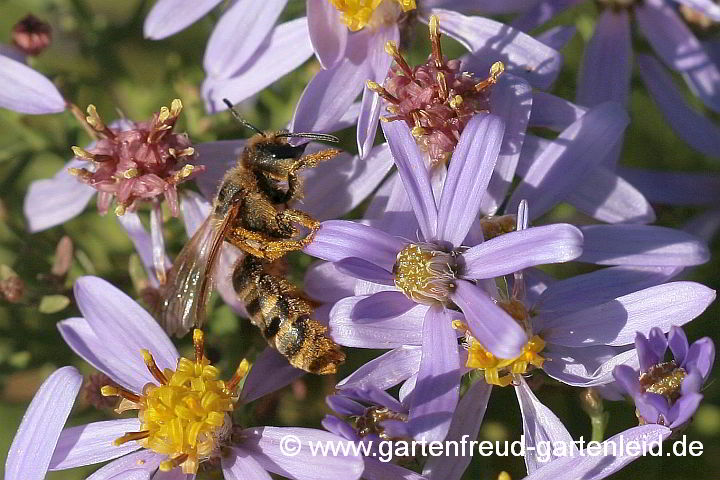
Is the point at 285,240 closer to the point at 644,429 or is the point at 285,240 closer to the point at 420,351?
the point at 420,351

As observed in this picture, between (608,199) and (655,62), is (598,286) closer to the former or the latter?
(608,199)

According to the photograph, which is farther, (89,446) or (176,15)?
(176,15)

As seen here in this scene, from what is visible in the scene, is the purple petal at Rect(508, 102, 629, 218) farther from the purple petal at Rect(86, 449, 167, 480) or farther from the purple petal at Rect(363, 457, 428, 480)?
the purple petal at Rect(86, 449, 167, 480)

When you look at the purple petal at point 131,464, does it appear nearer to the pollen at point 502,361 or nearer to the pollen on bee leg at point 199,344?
the pollen on bee leg at point 199,344

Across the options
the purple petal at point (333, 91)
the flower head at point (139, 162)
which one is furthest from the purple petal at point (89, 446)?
the purple petal at point (333, 91)

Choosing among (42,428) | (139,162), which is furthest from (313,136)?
(42,428)

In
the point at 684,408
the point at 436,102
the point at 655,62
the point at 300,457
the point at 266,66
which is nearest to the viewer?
the point at 684,408

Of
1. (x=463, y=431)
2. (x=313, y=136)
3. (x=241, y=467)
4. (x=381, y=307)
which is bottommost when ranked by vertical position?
(x=241, y=467)
